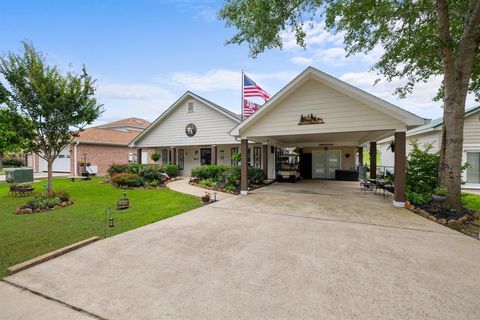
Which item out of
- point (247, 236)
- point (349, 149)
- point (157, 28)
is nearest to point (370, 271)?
point (247, 236)

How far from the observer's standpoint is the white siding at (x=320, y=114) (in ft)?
26.0

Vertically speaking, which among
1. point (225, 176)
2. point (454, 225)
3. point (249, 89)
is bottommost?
point (454, 225)

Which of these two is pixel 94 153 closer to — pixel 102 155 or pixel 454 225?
pixel 102 155

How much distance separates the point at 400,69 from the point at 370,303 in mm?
10846

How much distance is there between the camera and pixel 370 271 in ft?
10.7

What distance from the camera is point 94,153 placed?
20906 millimetres

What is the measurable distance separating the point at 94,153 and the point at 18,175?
782 cm

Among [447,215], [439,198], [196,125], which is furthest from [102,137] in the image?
[447,215]

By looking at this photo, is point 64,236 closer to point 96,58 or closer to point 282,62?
point 96,58

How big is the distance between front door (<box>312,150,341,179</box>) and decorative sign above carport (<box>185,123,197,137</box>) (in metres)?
9.98

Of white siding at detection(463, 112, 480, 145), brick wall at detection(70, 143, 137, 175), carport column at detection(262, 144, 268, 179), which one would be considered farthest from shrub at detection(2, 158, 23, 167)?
white siding at detection(463, 112, 480, 145)

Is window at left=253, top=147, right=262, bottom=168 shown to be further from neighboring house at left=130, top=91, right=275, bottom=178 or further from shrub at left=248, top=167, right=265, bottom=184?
shrub at left=248, top=167, right=265, bottom=184

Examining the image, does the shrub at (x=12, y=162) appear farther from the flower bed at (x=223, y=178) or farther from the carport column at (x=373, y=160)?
the carport column at (x=373, y=160)

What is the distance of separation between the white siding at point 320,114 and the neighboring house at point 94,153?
17805mm
